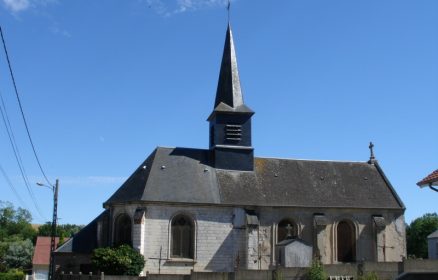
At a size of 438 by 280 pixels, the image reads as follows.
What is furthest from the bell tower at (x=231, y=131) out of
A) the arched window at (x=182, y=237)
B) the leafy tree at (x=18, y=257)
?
the leafy tree at (x=18, y=257)

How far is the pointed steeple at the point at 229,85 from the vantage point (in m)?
34.0

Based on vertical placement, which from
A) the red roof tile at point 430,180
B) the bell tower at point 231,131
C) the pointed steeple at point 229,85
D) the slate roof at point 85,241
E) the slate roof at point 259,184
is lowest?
the slate roof at point 85,241

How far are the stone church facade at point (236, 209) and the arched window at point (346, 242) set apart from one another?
59mm

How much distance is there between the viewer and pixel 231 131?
3341 cm

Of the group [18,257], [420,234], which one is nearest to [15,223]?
[18,257]

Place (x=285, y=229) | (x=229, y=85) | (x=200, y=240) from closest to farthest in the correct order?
1. (x=200, y=240)
2. (x=285, y=229)
3. (x=229, y=85)

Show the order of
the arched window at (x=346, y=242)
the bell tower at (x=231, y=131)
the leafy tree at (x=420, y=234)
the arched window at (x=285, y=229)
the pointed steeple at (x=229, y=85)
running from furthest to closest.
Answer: the leafy tree at (x=420, y=234), the pointed steeple at (x=229, y=85), the bell tower at (x=231, y=131), the arched window at (x=346, y=242), the arched window at (x=285, y=229)

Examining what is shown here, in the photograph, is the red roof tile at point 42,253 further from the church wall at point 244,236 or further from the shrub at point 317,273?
the shrub at point 317,273

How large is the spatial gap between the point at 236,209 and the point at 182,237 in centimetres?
342

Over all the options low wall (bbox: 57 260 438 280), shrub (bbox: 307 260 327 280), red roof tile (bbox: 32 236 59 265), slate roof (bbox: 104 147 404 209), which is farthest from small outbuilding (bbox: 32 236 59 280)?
shrub (bbox: 307 260 327 280)

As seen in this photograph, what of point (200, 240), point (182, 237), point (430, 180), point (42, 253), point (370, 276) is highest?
point (430, 180)

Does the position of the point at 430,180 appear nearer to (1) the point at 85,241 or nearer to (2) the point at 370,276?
(2) the point at 370,276

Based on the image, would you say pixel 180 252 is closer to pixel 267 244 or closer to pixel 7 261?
pixel 267 244

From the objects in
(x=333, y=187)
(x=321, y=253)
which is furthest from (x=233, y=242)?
(x=333, y=187)
